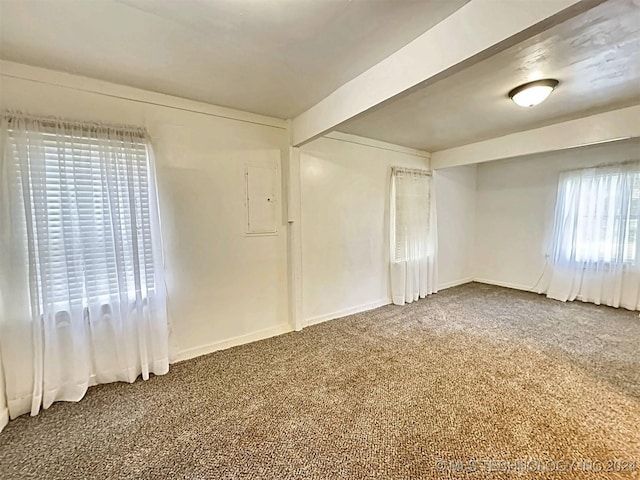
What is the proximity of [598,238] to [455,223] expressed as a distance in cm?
191

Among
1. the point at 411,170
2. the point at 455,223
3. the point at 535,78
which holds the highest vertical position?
the point at 535,78

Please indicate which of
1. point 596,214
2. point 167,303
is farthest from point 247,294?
point 596,214

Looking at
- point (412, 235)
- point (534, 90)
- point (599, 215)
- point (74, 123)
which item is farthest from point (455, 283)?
point (74, 123)

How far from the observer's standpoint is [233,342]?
2.85m

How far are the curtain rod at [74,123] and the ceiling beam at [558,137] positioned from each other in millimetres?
4051

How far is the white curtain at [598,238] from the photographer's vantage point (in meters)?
3.66

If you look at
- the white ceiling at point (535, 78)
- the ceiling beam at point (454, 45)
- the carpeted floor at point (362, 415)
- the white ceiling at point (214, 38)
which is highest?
the white ceiling at point (214, 38)

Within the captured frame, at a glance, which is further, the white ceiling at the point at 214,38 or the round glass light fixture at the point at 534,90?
the round glass light fixture at the point at 534,90

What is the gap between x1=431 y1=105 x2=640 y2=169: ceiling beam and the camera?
276 centimetres

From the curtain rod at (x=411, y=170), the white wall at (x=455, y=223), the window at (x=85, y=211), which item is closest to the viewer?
the window at (x=85, y=211)

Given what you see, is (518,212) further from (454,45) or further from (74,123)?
(74,123)

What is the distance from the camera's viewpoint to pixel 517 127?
3338mm

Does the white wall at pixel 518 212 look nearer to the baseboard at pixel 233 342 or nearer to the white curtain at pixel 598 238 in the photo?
the white curtain at pixel 598 238

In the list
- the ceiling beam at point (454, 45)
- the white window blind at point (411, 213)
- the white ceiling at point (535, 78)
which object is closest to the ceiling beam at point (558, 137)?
the white ceiling at point (535, 78)
